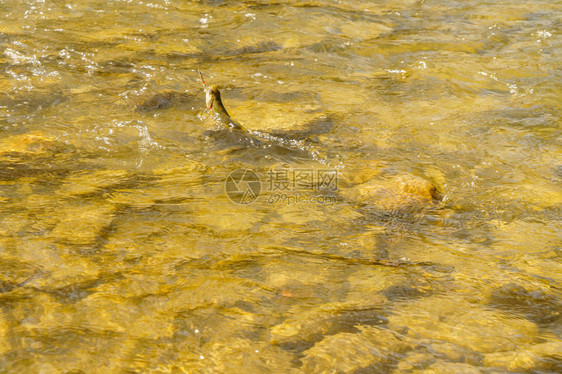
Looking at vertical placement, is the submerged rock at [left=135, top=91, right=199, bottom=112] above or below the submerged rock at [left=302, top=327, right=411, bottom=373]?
above

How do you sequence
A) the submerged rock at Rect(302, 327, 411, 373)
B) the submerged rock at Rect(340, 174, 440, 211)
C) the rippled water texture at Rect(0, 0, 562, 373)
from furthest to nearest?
the submerged rock at Rect(340, 174, 440, 211), the rippled water texture at Rect(0, 0, 562, 373), the submerged rock at Rect(302, 327, 411, 373)

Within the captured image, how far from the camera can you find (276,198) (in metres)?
3.71

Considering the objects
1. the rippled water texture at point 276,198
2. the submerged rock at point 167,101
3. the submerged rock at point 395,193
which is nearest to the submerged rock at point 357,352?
the rippled water texture at point 276,198

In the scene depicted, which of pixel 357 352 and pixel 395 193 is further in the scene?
pixel 395 193

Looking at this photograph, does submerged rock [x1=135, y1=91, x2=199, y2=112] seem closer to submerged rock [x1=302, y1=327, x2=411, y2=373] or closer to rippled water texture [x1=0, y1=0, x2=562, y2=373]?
rippled water texture [x1=0, y1=0, x2=562, y2=373]

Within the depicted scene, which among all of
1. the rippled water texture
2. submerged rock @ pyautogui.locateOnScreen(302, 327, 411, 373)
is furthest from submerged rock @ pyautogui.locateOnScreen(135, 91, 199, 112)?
submerged rock @ pyautogui.locateOnScreen(302, 327, 411, 373)

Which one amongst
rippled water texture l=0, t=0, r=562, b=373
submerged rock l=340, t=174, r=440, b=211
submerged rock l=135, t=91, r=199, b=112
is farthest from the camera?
submerged rock l=135, t=91, r=199, b=112

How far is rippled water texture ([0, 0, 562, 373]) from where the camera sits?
255 centimetres

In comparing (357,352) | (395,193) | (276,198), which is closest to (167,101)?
(276,198)

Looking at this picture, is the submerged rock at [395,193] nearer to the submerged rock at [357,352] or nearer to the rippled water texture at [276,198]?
the rippled water texture at [276,198]

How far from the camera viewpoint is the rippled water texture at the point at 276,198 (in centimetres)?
255

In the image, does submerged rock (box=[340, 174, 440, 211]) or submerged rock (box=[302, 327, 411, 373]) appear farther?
submerged rock (box=[340, 174, 440, 211])

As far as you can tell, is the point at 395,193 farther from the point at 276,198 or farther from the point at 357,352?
the point at 357,352

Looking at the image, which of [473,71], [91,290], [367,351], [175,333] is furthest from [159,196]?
[473,71]
